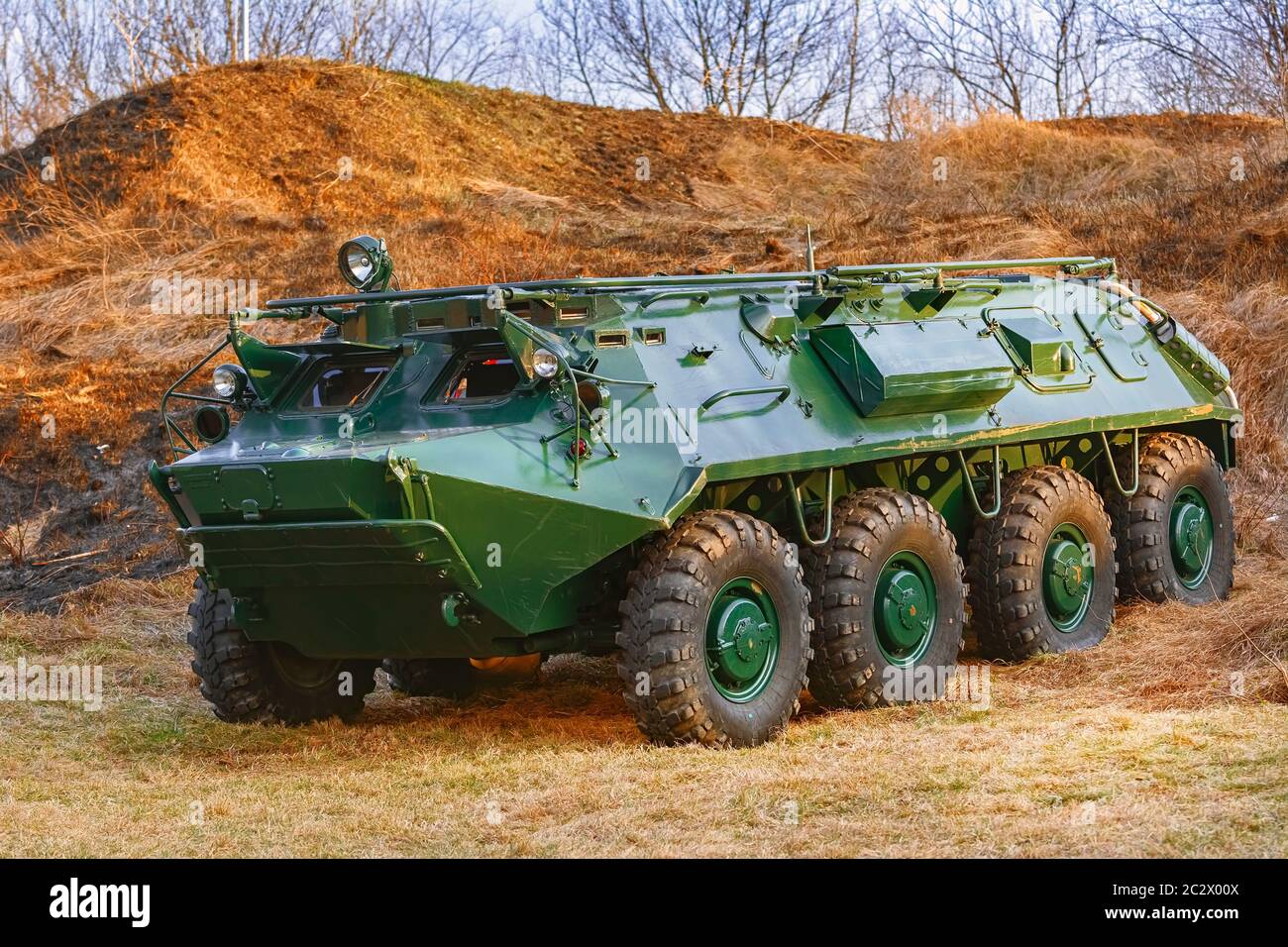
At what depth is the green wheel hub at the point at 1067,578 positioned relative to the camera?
10.4 m

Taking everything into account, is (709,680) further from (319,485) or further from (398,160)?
(398,160)

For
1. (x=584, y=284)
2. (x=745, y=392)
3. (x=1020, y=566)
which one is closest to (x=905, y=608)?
(x=1020, y=566)

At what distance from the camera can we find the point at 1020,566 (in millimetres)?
10109

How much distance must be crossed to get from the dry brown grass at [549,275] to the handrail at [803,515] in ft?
2.79

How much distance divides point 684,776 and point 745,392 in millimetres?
1986

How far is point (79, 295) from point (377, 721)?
11.4m

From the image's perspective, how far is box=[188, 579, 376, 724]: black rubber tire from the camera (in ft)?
28.8

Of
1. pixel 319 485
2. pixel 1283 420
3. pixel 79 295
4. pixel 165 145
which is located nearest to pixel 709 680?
pixel 319 485

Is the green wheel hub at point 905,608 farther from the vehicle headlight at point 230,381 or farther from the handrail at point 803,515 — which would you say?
the vehicle headlight at point 230,381

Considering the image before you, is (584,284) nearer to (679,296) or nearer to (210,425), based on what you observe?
(679,296)

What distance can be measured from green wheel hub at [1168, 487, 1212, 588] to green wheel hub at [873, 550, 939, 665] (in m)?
2.93

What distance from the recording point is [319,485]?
24.2ft

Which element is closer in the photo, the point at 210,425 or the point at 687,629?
the point at 687,629

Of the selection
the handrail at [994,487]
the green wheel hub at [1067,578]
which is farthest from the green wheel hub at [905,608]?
the green wheel hub at [1067,578]
